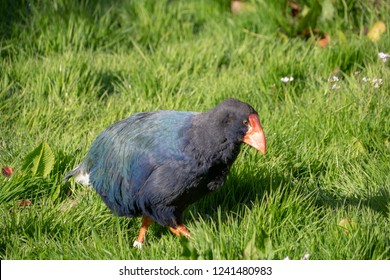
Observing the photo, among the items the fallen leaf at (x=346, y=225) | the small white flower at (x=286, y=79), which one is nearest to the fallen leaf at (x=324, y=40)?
the small white flower at (x=286, y=79)

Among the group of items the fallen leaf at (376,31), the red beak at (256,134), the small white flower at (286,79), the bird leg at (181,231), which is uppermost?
the red beak at (256,134)

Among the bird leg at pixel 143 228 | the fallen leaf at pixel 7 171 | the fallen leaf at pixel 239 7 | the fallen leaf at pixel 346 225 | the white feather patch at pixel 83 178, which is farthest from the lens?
the fallen leaf at pixel 239 7

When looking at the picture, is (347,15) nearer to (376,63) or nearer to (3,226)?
(376,63)

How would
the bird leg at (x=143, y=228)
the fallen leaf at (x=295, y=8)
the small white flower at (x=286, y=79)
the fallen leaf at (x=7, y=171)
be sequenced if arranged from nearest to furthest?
the bird leg at (x=143, y=228), the fallen leaf at (x=7, y=171), the small white flower at (x=286, y=79), the fallen leaf at (x=295, y=8)

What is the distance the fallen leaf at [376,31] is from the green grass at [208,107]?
0.10m

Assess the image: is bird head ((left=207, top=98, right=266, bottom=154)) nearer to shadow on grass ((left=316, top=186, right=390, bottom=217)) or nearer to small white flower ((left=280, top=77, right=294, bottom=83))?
shadow on grass ((left=316, top=186, right=390, bottom=217))

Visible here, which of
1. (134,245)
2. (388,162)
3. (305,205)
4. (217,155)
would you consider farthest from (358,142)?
(134,245)

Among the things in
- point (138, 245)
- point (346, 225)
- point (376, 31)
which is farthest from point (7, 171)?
point (376, 31)

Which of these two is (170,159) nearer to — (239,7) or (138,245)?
(138,245)

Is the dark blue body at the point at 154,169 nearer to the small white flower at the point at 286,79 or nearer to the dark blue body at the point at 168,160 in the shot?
the dark blue body at the point at 168,160

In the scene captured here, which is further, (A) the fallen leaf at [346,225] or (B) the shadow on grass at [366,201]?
(B) the shadow on grass at [366,201]

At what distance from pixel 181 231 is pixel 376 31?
277 centimetres

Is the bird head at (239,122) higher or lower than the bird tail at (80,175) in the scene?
higher

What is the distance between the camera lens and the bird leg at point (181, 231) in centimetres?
381
